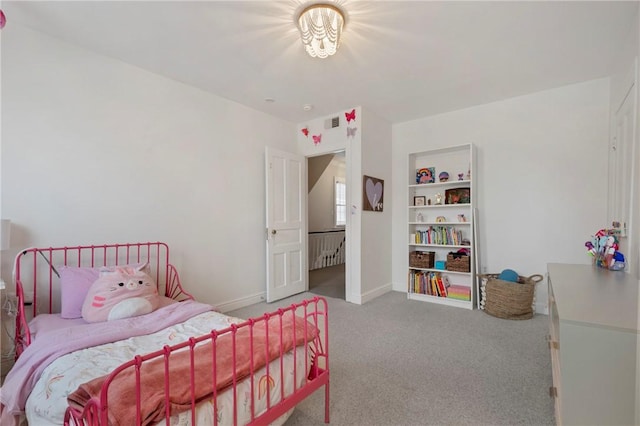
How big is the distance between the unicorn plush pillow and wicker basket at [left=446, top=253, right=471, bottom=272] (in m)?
3.29

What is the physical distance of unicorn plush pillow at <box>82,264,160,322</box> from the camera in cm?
194

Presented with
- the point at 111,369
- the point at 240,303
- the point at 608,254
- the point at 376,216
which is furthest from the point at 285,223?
the point at 608,254

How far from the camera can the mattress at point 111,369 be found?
1.17m

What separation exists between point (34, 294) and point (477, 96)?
4648 millimetres

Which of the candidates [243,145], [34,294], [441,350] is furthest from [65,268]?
[441,350]

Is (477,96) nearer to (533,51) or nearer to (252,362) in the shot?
(533,51)

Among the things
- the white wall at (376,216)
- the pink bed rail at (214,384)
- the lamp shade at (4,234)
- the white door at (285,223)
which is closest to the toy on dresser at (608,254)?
the pink bed rail at (214,384)

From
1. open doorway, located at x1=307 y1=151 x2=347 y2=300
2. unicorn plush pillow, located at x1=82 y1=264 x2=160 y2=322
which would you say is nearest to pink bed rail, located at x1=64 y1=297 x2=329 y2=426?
unicorn plush pillow, located at x1=82 y1=264 x2=160 y2=322

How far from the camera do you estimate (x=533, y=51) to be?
8.27 feet

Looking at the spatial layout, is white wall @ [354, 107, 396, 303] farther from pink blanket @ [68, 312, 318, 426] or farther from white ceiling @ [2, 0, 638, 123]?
pink blanket @ [68, 312, 318, 426]

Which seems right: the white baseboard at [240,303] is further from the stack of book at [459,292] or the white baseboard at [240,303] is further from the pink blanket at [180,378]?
the stack of book at [459,292]

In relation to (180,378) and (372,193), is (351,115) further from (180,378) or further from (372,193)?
(180,378)

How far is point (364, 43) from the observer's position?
2.38 m

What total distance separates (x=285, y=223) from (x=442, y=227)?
2.15 m
